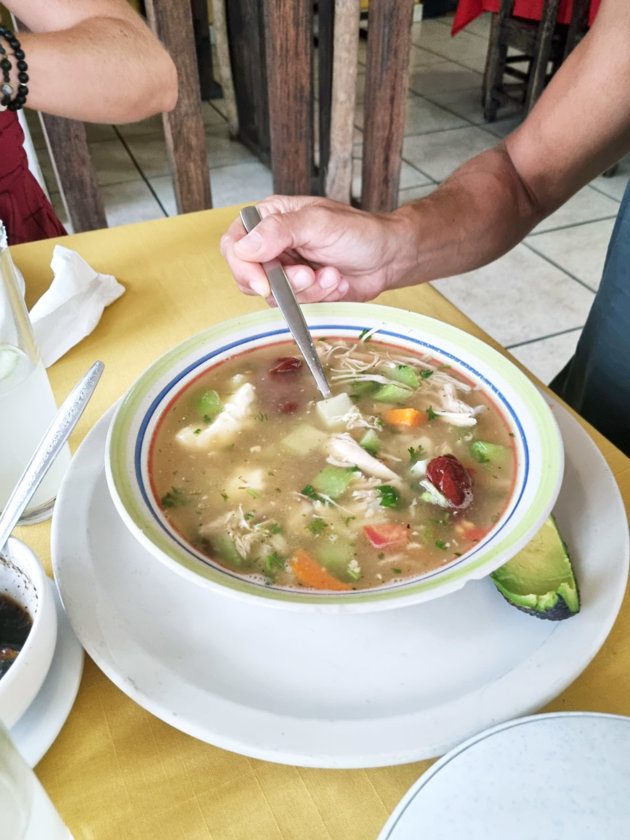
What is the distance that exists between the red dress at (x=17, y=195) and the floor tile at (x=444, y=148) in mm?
2715

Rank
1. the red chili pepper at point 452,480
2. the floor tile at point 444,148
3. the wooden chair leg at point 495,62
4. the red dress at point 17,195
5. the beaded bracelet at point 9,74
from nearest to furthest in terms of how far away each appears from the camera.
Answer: the red chili pepper at point 452,480 → the beaded bracelet at point 9,74 → the red dress at point 17,195 → the floor tile at point 444,148 → the wooden chair leg at point 495,62

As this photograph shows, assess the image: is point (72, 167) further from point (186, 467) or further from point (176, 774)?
point (176, 774)

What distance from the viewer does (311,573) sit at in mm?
700

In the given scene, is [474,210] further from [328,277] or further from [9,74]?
[9,74]

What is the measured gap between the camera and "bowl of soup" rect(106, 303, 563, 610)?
26.3 inches

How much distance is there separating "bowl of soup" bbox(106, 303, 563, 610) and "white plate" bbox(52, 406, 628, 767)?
1.9 inches

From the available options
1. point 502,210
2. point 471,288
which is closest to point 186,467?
point 502,210

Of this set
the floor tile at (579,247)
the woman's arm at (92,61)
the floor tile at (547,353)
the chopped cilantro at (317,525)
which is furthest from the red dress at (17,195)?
the floor tile at (579,247)

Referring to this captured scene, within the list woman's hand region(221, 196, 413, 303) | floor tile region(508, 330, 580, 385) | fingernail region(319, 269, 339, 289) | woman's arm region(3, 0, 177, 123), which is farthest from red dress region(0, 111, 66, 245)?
floor tile region(508, 330, 580, 385)

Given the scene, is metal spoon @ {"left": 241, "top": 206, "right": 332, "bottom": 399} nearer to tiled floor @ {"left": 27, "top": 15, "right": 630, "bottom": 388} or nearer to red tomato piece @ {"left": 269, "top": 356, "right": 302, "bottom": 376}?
red tomato piece @ {"left": 269, "top": 356, "right": 302, "bottom": 376}

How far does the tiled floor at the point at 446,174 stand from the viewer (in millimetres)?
2959

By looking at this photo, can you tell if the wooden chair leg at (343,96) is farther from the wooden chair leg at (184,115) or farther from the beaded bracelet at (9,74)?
the beaded bracelet at (9,74)

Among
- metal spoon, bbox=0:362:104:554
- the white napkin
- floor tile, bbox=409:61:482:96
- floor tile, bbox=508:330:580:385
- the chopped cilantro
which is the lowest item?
floor tile, bbox=409:61:482:96

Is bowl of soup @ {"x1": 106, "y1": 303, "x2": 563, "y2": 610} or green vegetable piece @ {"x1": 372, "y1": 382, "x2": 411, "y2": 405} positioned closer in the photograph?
bowl of soup @ {"x1": 106, "y1": 303, "x2": 563, "y2": 610}
